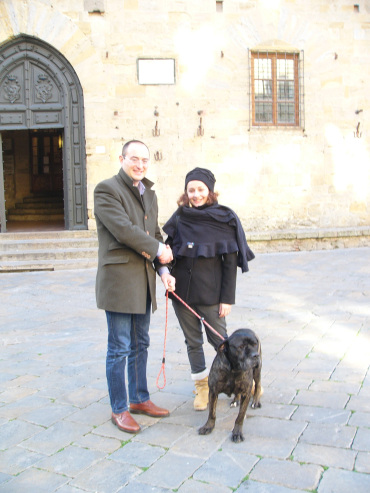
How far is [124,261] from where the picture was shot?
344cm

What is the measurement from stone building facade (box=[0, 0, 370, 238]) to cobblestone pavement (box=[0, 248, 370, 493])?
5.27 meters

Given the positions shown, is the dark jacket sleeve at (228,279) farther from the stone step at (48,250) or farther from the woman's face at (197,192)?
the stone step at (48,250)

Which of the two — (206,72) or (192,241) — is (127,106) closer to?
(206,72)

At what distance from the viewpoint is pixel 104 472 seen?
292 centimetres

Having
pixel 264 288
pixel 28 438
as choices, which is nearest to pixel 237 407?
pixel 28 438

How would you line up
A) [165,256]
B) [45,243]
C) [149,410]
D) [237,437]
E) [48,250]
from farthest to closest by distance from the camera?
[45,243] → [48,250] → [149,410] → [165,256] → [237,437]

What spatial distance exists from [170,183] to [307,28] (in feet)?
14.7

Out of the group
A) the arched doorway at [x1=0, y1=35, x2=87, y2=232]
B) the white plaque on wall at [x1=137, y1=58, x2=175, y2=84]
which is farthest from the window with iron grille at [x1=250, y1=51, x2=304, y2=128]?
the arched doorway at [x1=0, y1=35, x2=87, y2=232]

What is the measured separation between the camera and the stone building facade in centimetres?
1139

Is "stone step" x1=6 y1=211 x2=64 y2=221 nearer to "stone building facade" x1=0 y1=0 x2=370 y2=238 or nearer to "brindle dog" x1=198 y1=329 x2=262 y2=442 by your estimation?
"stone building facade" x1=0 y1=0 x2=370 y2=238

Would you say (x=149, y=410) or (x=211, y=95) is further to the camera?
(x=211, y=95)

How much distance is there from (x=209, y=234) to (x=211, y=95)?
8531 mm

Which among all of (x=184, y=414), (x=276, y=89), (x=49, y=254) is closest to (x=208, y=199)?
(x=184, y=414)

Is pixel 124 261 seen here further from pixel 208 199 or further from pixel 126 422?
pixel 126 422
